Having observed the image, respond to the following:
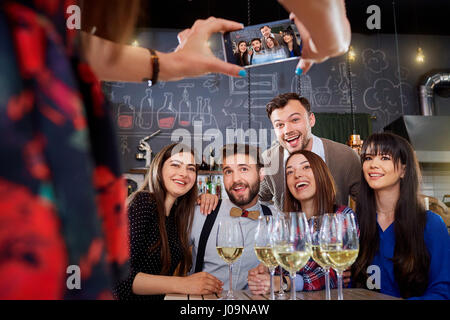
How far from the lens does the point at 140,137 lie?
4863 mm

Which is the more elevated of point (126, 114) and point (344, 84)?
point (344, 84)

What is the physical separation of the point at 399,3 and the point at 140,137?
11.5 ft

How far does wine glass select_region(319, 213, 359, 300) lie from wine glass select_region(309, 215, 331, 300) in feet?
0.08

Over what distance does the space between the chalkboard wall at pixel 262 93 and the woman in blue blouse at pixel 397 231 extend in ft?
9.03

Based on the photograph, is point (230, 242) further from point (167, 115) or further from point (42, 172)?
point (167, 115)

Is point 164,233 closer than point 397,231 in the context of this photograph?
No

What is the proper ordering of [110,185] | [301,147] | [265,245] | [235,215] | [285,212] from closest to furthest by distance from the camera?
[110,185] < [265,245] < [285,212] < [235,215] < [301,147]

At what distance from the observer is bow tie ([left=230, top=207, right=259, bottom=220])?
2315 mm

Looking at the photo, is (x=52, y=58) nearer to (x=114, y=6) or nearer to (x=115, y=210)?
(x=115, y=210)

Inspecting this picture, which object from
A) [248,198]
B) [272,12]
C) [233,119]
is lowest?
[248,198]

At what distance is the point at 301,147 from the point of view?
3004 mm

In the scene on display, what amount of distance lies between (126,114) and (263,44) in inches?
144

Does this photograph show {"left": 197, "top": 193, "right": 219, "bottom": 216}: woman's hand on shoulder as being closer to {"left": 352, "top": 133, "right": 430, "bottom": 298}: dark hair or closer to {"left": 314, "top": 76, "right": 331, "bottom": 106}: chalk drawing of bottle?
{"left": 352, "top": 133, "right": 430, "bottom": 298}: dark hair

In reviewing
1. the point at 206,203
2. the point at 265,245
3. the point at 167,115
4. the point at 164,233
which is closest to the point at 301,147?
the point at 206,203
